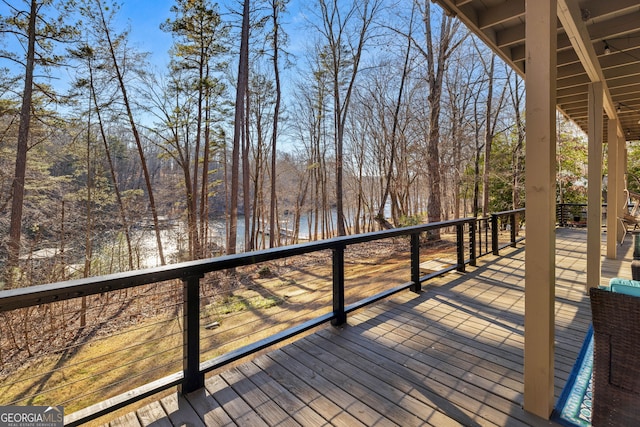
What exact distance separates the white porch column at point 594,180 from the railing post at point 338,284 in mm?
2887

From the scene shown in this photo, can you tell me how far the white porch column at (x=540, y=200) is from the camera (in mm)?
1581

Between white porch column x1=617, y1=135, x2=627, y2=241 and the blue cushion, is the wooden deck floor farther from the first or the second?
white porch column x1=617, y1=135, x2=627, y2=241

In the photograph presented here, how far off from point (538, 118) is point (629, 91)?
4.16 m

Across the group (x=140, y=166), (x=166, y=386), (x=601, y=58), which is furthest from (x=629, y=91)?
(x=140, y=166)

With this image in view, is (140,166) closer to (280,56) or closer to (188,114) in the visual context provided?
(188,114)

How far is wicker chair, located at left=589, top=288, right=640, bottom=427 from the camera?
133 cm

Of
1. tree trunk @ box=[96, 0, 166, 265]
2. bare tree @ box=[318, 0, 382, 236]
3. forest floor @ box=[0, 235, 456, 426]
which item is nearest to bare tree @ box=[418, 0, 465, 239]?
forest floor @ box=[0, 235, 456, 426]

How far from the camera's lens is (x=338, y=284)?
276 centimetres

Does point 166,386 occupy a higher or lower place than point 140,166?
lower

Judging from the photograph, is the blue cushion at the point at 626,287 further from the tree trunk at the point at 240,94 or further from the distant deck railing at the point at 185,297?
the tree trunk at the point at 240,94

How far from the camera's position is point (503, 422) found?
161 cm

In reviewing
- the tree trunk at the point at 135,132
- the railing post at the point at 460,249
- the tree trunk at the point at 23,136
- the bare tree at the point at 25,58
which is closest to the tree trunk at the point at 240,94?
the tree trunk at the point at 135,132

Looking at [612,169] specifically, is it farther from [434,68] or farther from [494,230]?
[434,68]

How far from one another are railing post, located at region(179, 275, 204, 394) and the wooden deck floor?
0.28ft
